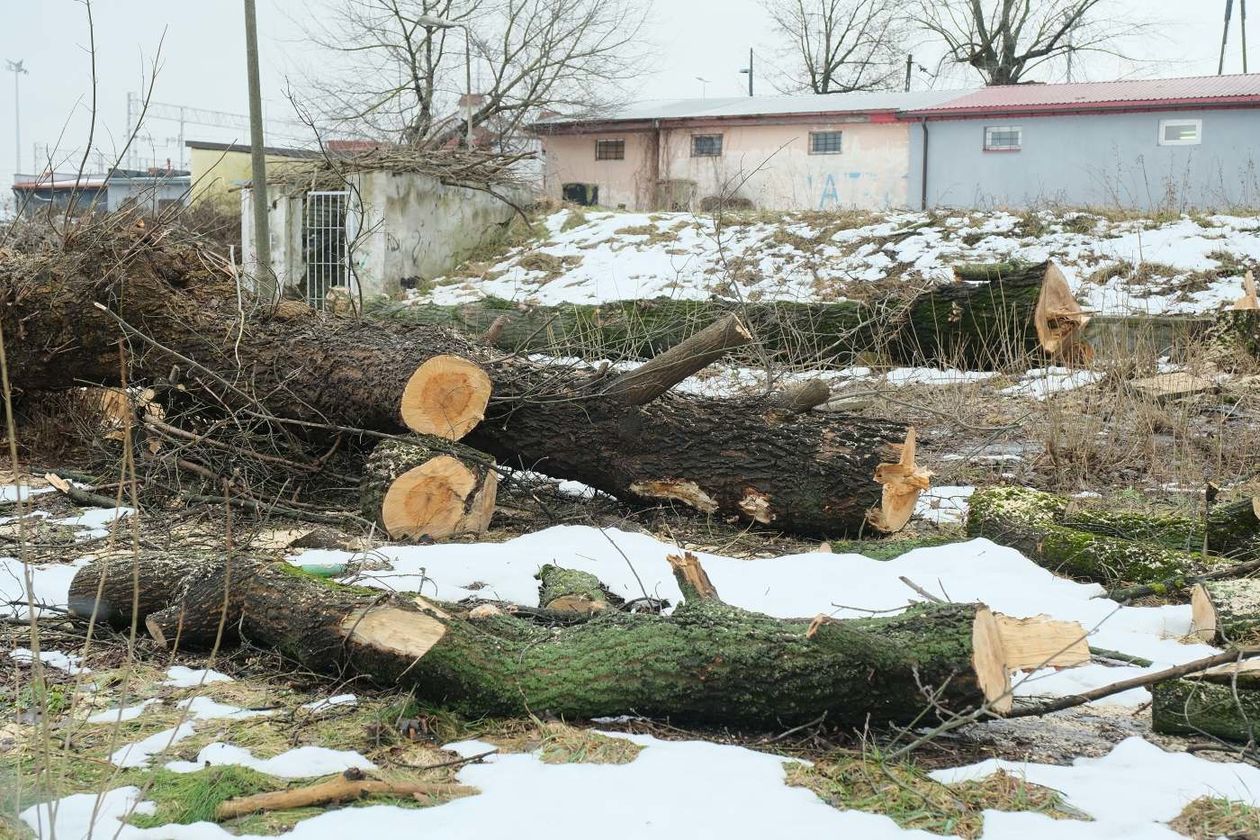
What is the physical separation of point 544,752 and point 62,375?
5.04 meters

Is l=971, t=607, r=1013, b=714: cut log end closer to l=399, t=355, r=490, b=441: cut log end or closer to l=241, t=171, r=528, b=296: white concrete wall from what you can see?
l=399, t=355, r=490, b=441: cut log end

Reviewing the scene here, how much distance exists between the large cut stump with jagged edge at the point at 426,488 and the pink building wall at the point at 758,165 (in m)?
17.6

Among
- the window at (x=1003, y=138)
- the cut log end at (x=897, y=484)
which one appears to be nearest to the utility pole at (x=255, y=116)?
the cut log end at (x=897, y=484)

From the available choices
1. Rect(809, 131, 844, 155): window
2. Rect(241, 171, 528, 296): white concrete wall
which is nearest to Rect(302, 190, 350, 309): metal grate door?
Rect(241, 171, 528, 296): white concrete wall

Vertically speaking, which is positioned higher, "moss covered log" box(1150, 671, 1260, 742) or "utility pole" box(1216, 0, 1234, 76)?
"utility pole" box(1216, 0, 1234, 76)

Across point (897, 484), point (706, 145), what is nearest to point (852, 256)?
point (706, 145)

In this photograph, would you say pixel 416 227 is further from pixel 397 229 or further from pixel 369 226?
pixel 369 226

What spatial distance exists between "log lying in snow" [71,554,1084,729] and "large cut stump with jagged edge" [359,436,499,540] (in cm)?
184

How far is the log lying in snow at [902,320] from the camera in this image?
9.18 meters

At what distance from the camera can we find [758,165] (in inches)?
874

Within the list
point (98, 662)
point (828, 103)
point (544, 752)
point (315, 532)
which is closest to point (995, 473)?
point (315, 532)

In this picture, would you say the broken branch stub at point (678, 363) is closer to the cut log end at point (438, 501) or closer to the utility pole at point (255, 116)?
the cut log end at point (438, 501)

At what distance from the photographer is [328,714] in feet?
10.2

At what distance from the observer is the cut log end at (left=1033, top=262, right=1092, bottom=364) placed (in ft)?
30.2
